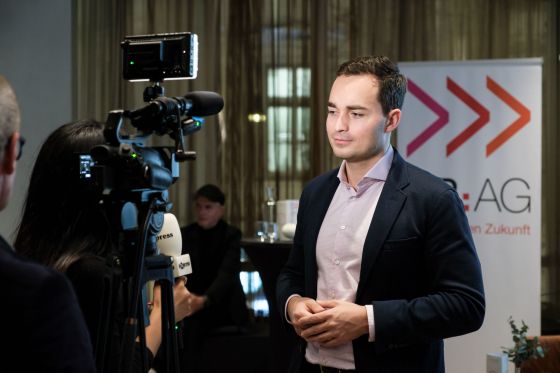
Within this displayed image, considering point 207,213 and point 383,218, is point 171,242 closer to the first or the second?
point 383,218

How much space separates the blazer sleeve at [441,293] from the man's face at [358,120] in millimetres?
236

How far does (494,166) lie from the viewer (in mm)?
4582

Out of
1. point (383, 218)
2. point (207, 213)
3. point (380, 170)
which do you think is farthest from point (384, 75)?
point (207, 213)

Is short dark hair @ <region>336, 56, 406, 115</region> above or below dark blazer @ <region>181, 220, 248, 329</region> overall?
above

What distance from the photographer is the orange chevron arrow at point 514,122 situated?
4.55 m

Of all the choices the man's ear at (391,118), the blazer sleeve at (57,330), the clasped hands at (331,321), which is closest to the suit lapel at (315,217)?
the clasped hands at (331,321)

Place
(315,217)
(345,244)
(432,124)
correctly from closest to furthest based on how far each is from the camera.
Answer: (345,244)
(315,217)
(432,124)

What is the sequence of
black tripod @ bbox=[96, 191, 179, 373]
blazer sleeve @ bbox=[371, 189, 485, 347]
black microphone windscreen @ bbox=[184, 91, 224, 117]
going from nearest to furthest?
black tripod @ bbox=[96, 191, 179, 373] → black microphone windscreen @ bbox=[184, 91, 224, 117] → blazer sleeve @ bbox=[371, 189, 485, 347]

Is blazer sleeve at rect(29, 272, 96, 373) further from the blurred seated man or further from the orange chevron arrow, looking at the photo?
the blurred seated man

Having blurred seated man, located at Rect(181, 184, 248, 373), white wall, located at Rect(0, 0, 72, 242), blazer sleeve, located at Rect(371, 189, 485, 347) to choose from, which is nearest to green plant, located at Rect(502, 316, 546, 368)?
blazer sleeve, located at Rect(371, 189, 485, 347)

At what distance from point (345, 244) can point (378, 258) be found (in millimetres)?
110

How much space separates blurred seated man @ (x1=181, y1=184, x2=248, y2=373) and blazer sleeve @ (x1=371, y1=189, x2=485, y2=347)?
10.7ft

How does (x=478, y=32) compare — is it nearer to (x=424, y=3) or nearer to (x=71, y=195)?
(x=424, y=3)

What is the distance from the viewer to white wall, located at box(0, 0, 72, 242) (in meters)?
5.75
